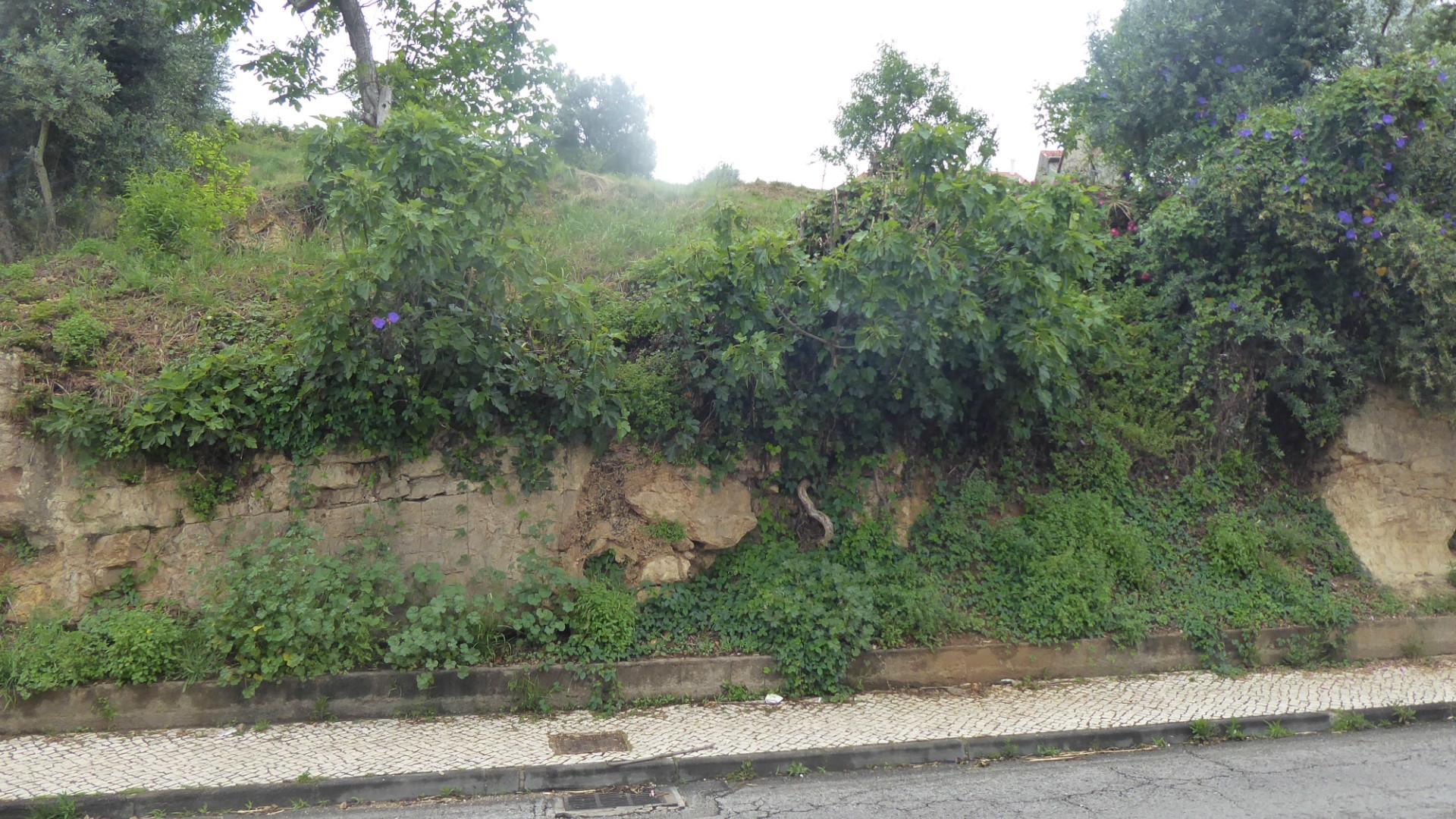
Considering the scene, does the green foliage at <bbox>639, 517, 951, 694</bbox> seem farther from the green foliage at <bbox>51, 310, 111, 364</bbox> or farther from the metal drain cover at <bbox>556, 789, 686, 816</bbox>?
the green foliage at <bbox>51, 310, 111, 364</bbox>

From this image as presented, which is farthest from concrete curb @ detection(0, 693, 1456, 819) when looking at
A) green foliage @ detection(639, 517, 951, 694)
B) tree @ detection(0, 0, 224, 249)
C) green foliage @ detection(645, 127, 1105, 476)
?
tree @ detection(0, 0, 224, 249)

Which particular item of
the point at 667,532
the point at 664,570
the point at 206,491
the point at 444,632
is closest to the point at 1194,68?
the point at 667,532

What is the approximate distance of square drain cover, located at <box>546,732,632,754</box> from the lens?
6188mm

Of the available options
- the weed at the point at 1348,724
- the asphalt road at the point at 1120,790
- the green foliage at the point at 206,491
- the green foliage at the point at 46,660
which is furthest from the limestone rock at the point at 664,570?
the weed at the point at 1348,724

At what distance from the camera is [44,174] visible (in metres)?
10.4

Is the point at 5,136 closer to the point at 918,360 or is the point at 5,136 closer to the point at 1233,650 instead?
the point at 918,360

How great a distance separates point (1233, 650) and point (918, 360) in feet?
12.3

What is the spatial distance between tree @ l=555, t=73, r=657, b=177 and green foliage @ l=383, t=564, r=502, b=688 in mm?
14911

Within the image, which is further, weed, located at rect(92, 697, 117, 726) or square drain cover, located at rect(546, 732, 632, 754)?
weed, located at rect(92, 697, 117, 726)

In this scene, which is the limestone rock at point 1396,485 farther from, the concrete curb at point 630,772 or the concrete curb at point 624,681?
the concrete curb at point 630,772

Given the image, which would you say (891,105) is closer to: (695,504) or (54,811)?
(695,504)

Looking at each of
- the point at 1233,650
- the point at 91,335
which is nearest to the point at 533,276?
the point at 91,335

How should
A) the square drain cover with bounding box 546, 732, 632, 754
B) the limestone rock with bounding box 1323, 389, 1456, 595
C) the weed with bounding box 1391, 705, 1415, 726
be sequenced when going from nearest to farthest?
the square drain cover with bounding box 546, 732, 632, 754
the weed with bounding box 1391, 705, 1415, 726
the limestone rock with bounding box 1323, 389, 1456, 595

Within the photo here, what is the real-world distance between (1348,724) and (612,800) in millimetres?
5440
